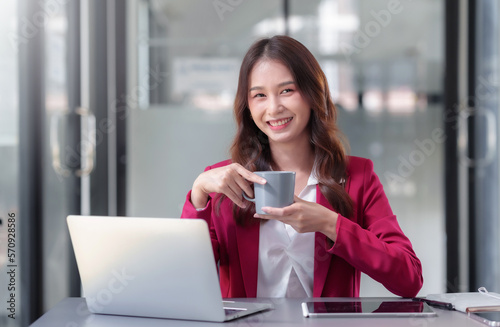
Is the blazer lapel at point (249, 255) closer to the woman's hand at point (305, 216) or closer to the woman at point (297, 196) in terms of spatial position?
the woman at point (297, 196)

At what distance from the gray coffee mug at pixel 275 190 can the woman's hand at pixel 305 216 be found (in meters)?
0.01

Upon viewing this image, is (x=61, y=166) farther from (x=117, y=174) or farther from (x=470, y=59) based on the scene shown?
(x=470, y=59)

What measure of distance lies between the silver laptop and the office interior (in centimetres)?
179

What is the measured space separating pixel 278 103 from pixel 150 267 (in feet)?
2.38

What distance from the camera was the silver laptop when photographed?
108cm

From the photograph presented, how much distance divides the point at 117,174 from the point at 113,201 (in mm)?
151

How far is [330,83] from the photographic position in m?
3.11

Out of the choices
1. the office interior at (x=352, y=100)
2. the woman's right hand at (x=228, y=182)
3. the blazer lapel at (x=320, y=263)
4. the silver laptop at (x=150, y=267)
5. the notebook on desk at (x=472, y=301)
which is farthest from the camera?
the office interior at (x=352, y=100)

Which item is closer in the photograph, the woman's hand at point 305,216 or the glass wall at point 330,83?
the woman's hand at point 305,216

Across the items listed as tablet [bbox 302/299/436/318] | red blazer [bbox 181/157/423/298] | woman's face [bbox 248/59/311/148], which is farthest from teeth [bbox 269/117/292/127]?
tablet [bbox 302/299/436/318]

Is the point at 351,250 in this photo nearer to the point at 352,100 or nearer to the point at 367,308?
the point at 367,308

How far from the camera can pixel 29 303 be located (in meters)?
2.35

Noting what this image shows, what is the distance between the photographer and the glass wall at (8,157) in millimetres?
2111

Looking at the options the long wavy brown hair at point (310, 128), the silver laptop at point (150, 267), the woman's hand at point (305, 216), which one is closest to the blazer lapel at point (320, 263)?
the long wavy brown hair at point (310, 128)
